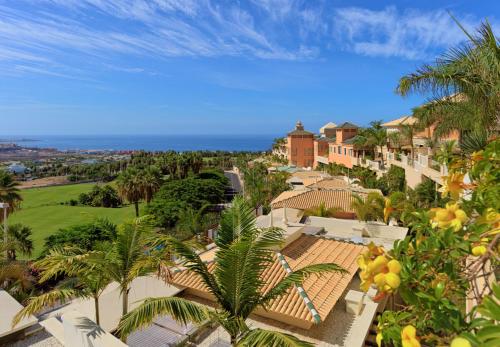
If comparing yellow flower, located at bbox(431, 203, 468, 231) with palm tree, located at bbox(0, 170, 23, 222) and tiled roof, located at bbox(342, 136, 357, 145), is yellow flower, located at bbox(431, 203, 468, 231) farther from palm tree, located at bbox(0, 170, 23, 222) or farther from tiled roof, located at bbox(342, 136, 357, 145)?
tiled roof, located at bbox(342, 136, 357, 145)

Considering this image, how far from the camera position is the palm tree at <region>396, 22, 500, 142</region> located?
16.6 feet

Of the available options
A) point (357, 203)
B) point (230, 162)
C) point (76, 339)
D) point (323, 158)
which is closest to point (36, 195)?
point (230, 162)

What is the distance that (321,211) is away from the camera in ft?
69.5

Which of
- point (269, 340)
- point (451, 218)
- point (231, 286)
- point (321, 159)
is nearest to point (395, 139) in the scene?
point (321, 159)

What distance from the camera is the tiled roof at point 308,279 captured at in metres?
8.34

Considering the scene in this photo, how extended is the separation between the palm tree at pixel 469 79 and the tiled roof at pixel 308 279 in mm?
5214

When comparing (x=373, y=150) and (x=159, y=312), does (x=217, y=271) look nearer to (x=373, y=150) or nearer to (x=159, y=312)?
(x=159, y=312)

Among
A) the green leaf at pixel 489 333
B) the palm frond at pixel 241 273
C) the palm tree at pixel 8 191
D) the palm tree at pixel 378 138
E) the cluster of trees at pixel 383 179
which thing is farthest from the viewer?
the palm tree at pixel 378 138

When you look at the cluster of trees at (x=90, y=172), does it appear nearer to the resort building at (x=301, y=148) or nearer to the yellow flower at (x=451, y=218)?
the resort building at (x=301, y=148)

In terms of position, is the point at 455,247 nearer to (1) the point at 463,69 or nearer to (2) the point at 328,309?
(1) the point at 463,69

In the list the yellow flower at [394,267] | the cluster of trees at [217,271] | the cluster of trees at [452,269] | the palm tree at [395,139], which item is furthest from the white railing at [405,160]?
the yellow flower at [394,267]

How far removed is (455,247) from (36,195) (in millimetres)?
82267

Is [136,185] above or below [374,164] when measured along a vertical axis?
below

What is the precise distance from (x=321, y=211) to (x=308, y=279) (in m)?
11.6
